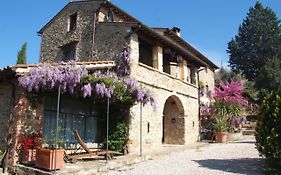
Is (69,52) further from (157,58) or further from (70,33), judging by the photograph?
(157,58)

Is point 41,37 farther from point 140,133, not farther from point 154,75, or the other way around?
point 140,133

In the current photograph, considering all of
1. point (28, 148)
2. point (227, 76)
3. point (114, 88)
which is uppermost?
point (227, 76)

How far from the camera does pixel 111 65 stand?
11.5m

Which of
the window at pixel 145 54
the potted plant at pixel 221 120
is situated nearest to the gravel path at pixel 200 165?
the window at pixel 145 54

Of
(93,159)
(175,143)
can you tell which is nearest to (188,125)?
(175,143)

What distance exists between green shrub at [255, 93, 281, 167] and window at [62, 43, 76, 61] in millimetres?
9412

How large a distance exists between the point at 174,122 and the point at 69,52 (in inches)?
264

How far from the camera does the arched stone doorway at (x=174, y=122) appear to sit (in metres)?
15.8

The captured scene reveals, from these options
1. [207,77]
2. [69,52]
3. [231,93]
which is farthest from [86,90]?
[207,77]

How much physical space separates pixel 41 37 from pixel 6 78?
28.5 feet

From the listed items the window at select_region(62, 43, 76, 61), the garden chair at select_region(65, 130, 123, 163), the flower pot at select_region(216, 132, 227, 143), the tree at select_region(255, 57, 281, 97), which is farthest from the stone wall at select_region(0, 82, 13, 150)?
the tree at select_region(255, 57, 281, 97)

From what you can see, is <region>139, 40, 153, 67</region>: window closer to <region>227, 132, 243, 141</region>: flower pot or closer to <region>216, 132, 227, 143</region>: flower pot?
<region>216, 132, 227, 143</region>: flower pot

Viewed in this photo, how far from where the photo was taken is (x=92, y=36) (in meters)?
13.5

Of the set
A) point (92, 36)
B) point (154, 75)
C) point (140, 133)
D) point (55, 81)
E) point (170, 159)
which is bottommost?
point (170, 159)
